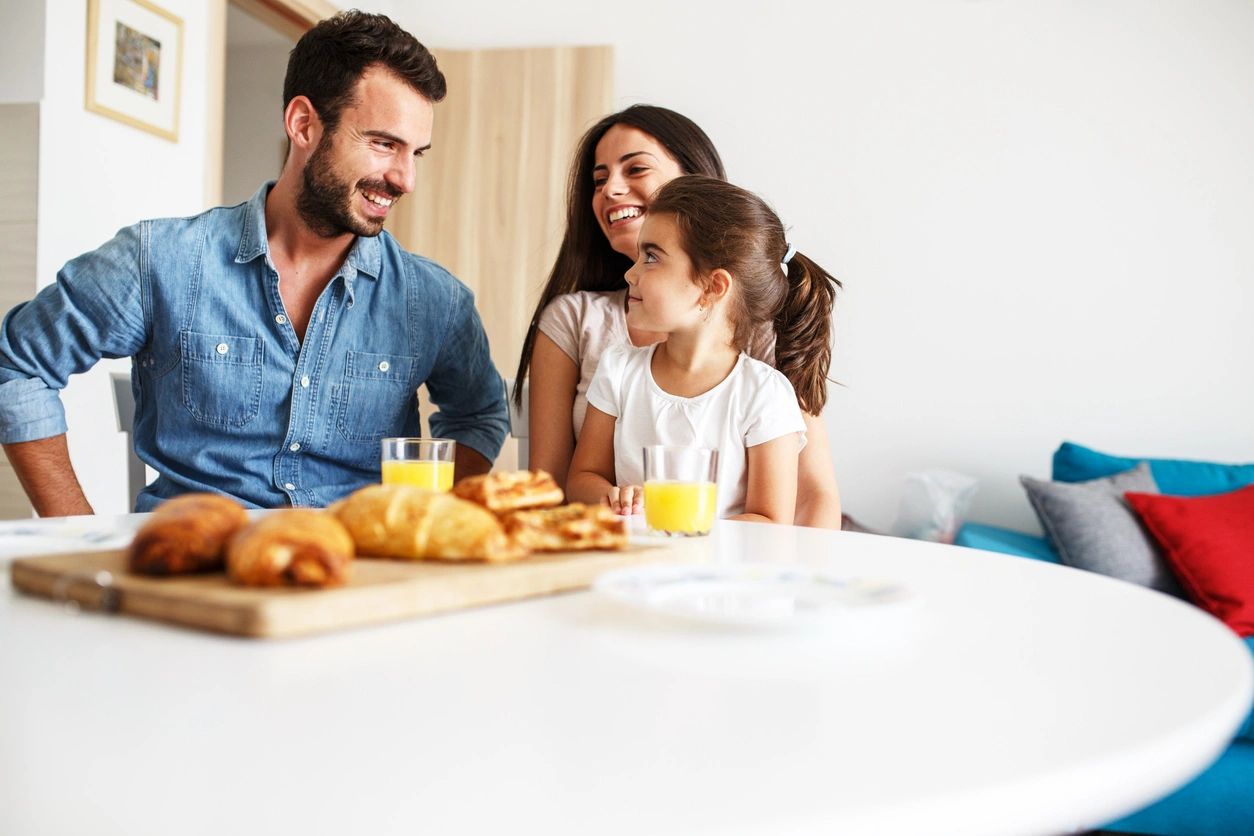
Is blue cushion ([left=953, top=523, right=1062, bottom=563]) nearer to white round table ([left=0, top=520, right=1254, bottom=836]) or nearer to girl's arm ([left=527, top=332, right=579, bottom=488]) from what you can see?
girl's arm ([left=527, top=332, right=579, bottom=488])

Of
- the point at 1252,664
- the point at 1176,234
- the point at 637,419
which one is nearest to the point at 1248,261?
the point at 1176,234

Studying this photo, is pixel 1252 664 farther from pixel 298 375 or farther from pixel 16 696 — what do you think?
pixel 298 375

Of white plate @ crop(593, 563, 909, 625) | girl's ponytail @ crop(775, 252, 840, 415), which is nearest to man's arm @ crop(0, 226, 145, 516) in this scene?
girl's ponytail @ crop(775, 252, 840, 415)

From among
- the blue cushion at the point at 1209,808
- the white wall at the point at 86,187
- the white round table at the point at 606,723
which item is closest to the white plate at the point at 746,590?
the white round table at the point at 606,723

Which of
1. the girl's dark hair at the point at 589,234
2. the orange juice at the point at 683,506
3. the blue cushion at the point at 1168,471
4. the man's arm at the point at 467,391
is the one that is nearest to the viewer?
the orange juice at the point at 683,506

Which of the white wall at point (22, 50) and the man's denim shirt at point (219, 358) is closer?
the man's denim shirt at point (219, 358)

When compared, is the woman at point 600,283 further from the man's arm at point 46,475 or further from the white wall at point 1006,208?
the white wall at point 1006,208

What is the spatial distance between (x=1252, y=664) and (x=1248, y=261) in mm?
3539

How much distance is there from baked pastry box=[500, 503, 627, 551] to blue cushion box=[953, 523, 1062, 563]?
222 centimetres

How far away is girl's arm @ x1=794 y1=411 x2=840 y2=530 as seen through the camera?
6.49 ft

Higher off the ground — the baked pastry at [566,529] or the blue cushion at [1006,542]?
the baked pastry at [566,529]

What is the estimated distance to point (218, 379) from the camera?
→ 1818 mm

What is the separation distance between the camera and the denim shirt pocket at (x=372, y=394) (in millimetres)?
1886

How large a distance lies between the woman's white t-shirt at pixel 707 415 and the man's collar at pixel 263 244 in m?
0.46
